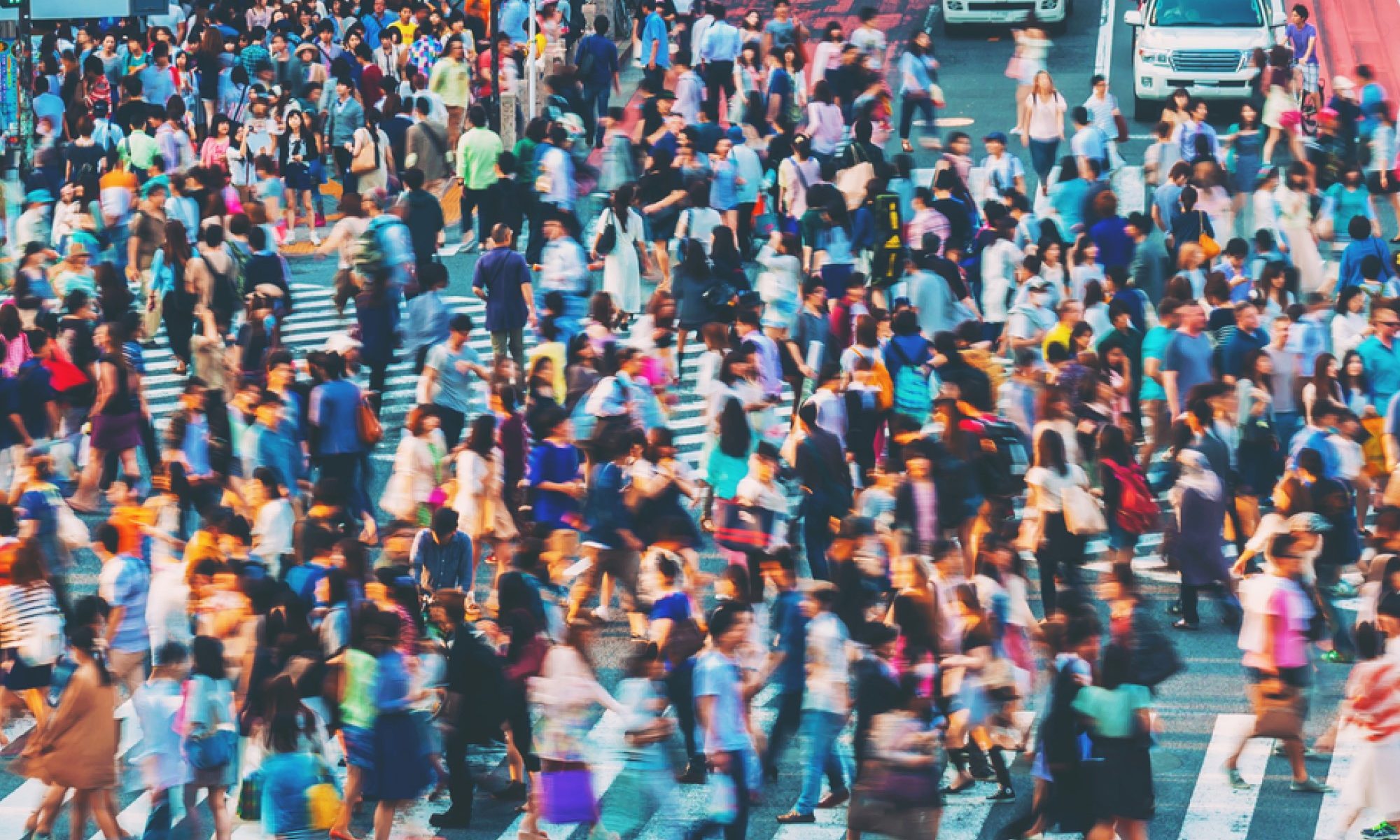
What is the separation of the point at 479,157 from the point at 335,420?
6736mm

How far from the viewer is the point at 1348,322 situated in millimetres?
17250

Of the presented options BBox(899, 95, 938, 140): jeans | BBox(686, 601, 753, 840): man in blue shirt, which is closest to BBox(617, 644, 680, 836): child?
BBox(686, 601, 753, 840): man in blue shirt

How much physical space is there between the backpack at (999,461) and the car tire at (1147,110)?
13586 millimetres

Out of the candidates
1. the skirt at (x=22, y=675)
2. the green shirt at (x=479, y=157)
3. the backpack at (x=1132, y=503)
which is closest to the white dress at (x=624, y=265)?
the green shirt at (x=479, y=157)

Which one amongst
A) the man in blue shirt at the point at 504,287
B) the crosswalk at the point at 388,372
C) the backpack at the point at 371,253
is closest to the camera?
the backpack at the point at 371,253

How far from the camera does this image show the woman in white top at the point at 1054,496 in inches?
560

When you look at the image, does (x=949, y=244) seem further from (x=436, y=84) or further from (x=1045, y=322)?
(x=436, y=84)

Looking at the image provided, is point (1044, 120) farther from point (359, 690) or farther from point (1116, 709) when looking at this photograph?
point (359, 690)

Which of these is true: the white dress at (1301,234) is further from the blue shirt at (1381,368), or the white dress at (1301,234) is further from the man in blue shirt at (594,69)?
the man in blue shirt at (594,69)

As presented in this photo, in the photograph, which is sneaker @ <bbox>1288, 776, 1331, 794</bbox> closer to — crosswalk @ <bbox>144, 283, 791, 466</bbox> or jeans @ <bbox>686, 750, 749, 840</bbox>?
jeans @ <bbox>686, 750, 749, 840</bbox>

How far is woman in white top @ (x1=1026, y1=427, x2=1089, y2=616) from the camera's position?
14.2 metres

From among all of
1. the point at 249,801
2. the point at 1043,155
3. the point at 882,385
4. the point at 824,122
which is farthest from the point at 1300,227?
the point at 249,801

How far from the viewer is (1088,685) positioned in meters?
11.2

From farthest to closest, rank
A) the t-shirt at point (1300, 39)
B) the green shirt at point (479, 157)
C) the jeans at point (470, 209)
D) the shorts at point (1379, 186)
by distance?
the t-shirt at point (1300, 39) < the jeans at point (470, 209) < the shorts at point (1379, 186) < the green shirt at point (479, 157)
